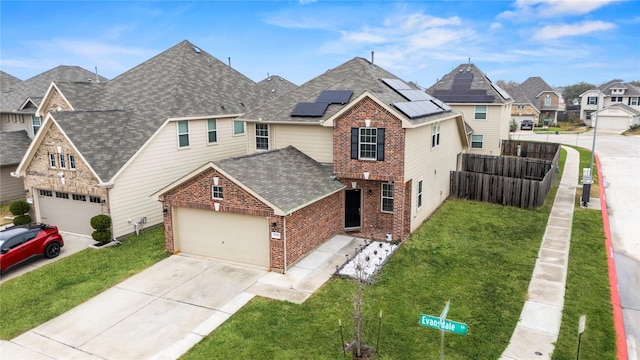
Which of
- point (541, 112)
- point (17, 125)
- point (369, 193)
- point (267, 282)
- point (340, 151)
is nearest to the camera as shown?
point (267, 282)

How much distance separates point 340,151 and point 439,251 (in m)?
5.68

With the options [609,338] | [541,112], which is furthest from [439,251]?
[541,112]

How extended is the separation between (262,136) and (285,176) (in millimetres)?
5106

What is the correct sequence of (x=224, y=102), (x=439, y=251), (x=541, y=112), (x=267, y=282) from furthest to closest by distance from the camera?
(x=541, y=112) → (x=224, y=102) → (x=439, y=251) → (x=267, y=282)

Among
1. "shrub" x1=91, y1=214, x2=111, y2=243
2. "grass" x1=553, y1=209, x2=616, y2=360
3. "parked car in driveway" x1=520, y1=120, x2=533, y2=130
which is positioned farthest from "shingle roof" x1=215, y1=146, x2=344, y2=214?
"parked car in driveway" x1=520, y1=120, x2=533, y2=130

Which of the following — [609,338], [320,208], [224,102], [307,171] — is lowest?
[609,338]

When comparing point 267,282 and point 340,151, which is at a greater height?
point 340,151

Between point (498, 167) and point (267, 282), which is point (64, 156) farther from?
point (498, 167)

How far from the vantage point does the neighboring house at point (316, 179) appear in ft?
51.7

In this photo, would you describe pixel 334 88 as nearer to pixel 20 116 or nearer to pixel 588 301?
pixel 588 301

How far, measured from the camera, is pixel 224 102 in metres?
25.8

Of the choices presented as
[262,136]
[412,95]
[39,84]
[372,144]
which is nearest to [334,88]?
[412,95]

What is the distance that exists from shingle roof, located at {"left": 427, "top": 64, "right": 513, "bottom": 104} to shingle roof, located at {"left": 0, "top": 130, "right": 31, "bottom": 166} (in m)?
29.5

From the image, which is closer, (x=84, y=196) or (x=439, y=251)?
(x=439, y=251)
